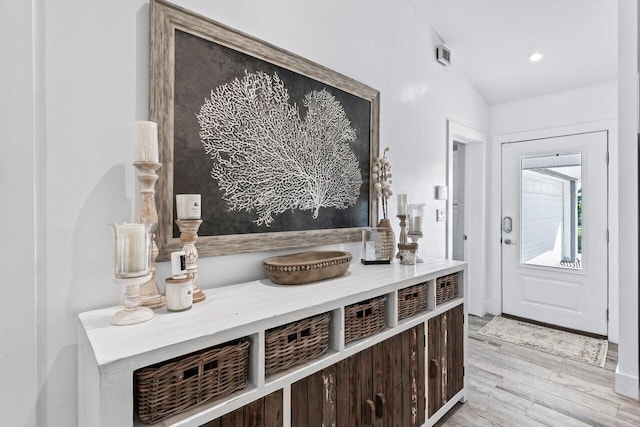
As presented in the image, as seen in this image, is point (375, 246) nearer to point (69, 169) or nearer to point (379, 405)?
point (379, 405)

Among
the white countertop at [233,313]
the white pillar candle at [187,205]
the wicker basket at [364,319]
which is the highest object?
the white pillar candle at [187,205]

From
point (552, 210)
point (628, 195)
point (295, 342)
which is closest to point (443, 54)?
point (628, 195)

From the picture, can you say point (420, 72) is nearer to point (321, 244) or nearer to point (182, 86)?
point (321, 244)

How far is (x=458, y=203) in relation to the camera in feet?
12.7

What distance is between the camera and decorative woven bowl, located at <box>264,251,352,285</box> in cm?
138

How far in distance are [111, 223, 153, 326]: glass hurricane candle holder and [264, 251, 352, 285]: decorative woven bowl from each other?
1.78 ft

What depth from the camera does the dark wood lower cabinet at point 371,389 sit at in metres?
1.16

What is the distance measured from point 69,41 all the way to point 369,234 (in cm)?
159

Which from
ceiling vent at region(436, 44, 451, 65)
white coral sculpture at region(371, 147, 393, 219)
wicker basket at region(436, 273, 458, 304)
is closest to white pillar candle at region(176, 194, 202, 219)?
Answer: white coral sculpture at region(371, 147, 393, 219)

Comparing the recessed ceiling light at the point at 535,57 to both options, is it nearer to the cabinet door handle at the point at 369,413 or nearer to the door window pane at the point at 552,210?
the door window pane at the point at 552,210

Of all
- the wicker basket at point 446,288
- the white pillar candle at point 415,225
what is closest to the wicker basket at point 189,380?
the wicker basket at point 446,288

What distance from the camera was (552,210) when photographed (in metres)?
3.36

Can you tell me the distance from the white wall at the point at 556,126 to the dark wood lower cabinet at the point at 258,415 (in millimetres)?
3399

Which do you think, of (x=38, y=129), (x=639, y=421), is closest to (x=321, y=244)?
(x=38, y=129)
